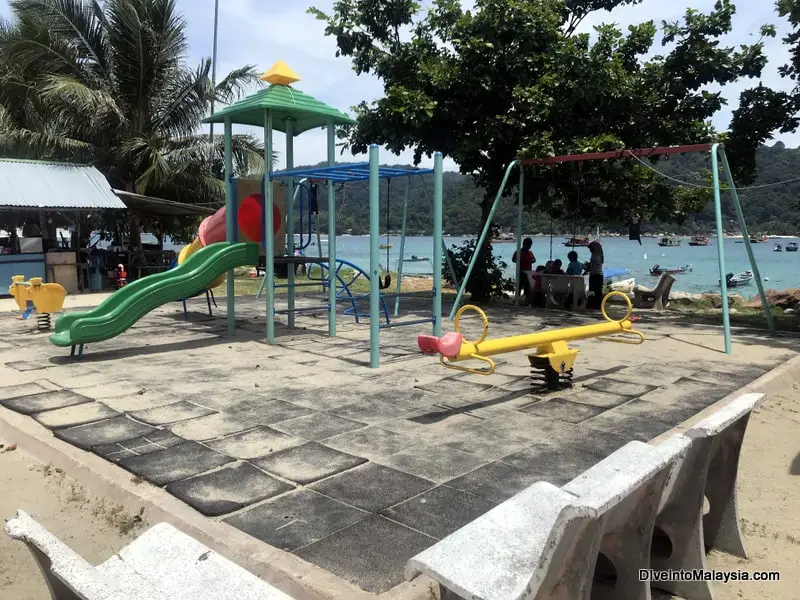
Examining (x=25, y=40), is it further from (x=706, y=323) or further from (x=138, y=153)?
(x=706, y=323)

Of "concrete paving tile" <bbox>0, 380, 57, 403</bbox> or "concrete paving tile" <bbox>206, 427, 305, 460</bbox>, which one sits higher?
"concrete paving tile" <bbox>0, 380, 57, 403</bbox>

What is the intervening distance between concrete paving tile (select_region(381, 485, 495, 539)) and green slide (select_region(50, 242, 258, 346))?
5.49 m

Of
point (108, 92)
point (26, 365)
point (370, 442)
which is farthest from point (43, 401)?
point (108, 92)

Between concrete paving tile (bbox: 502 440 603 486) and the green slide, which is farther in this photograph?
the green slide

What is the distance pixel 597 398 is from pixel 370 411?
6.87ft

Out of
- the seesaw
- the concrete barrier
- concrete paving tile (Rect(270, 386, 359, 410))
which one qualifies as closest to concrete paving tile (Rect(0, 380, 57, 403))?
concrete paving tile (Rect(270, 386, 359, 410))

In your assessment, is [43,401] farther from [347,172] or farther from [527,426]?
[347,172]

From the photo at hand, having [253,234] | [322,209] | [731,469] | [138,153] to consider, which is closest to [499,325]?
[322,209]

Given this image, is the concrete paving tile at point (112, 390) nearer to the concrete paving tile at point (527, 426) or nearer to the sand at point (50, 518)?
the sand at point (50, 518)

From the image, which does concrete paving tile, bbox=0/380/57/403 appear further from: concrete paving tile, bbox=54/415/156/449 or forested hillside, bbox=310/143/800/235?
forested hillside, bbox=310/143/800/235

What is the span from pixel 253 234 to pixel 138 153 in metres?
11.2

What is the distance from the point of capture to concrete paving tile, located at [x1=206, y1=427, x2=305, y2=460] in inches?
168

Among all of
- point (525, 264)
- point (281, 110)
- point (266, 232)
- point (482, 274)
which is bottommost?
point (482, 274)

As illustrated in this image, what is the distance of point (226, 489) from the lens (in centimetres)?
365
